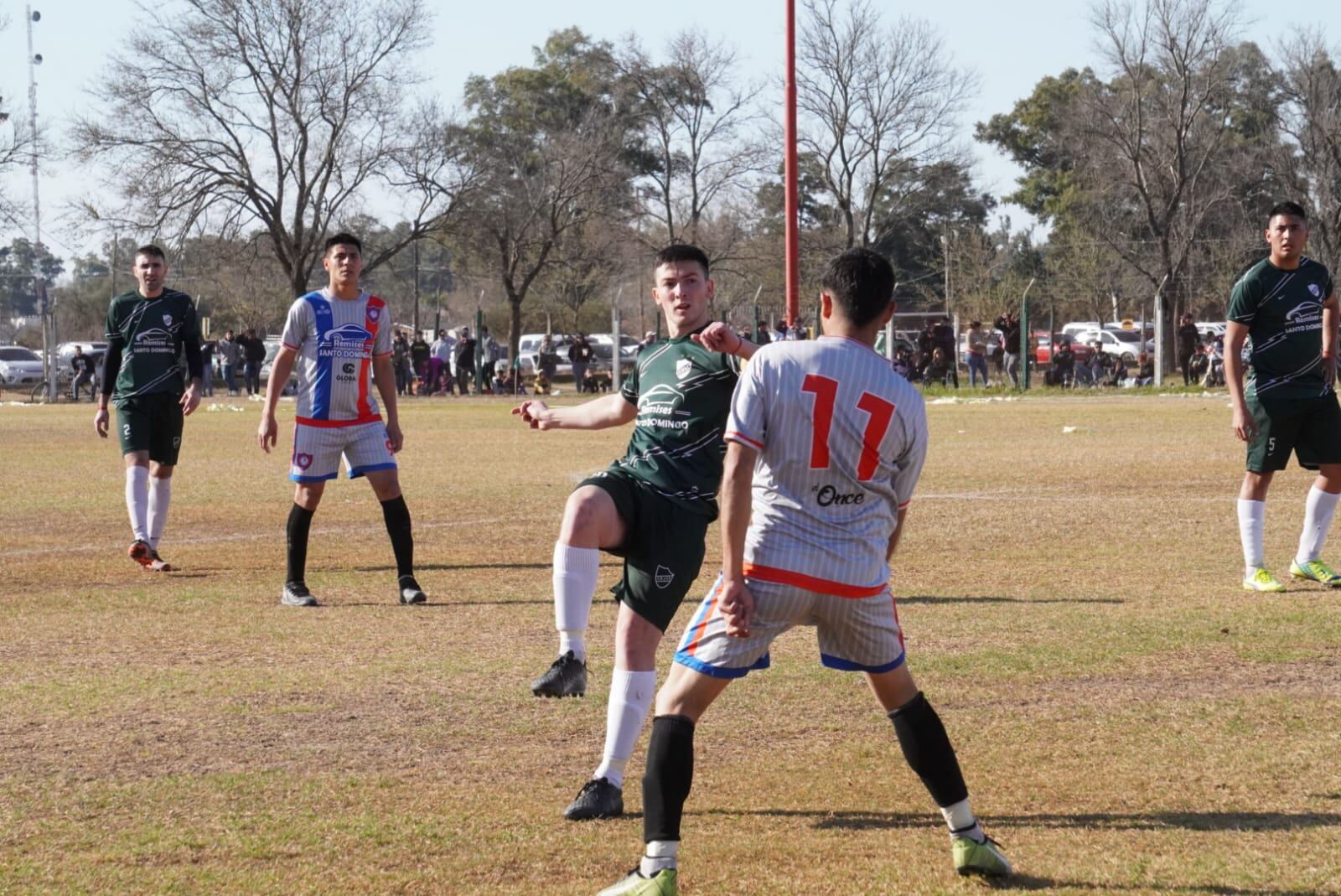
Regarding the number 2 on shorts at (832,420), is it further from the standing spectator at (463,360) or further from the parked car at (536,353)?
the parked car at (536,353)

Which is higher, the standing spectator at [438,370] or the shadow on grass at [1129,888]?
the standing spectator at [438,370]

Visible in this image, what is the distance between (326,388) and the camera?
352 inches

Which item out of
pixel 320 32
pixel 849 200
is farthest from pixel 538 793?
pixel 849 200

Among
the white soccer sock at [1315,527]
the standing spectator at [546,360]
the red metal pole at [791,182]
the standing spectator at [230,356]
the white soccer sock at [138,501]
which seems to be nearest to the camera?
the white soccer sock at [1315,527]

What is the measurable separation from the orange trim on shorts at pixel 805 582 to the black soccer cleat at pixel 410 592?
5033 mm

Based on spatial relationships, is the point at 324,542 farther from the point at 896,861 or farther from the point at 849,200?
the point at 849,200

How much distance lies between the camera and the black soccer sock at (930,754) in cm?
425

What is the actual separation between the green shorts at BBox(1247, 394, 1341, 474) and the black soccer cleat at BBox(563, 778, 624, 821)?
5536 millimetres

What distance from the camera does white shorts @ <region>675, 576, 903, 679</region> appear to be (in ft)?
13.6

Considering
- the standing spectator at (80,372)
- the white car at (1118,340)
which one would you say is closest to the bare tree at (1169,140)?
the white car at (1118,340)

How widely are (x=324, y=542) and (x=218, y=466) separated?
24.1ft

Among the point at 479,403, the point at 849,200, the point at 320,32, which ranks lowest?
the point at 479,403

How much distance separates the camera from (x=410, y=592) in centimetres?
894

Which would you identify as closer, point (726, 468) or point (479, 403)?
point (726, 468)
